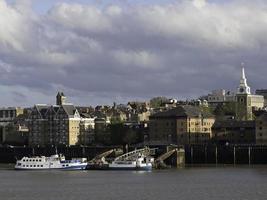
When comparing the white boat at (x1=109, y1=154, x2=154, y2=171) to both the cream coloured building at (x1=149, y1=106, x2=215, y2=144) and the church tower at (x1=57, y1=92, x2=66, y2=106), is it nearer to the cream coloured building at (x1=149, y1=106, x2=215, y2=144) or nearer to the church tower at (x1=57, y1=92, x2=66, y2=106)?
the cream coloured building at (x1=149, y1=106, x2=215, y2=144)

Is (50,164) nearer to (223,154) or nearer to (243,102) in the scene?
Answer: (223,154)

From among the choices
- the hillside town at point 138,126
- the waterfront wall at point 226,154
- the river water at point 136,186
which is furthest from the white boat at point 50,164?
the hillside town at point 138,126

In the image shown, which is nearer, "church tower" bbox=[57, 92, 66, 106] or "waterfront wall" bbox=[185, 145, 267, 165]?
"waterfront wall" bbox=[185, 145, 267, 165]

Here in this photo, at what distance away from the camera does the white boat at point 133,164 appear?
106 metres

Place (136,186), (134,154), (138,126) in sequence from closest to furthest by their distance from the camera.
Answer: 1. (136,186)
2. (134,154)
3. (138,126)

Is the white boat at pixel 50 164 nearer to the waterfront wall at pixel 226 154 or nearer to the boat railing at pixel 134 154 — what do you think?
the boat railing at pixel 134 154

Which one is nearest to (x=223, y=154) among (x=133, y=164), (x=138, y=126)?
(x=133, y=164)

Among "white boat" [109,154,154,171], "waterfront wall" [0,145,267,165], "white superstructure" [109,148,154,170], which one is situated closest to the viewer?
"white boat" [109,154,154,171]

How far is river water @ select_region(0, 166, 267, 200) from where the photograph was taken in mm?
66625

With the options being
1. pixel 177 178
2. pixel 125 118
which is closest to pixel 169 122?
pixel 125 118

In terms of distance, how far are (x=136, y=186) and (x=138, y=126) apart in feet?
284

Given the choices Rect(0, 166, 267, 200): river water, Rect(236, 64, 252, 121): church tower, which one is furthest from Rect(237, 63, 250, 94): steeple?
Rect(0, 166, 267, 200): river water

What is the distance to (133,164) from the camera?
107062 mm

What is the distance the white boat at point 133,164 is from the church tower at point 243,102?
70149 millimetres
